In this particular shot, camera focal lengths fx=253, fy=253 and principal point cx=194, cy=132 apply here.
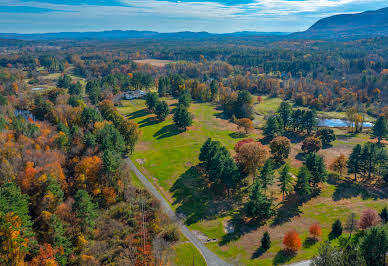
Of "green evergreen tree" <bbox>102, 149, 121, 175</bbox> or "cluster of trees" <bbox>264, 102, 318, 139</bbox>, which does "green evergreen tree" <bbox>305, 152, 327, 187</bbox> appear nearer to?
"cluster of trees" <bbox>264, 102, 318, 139</bbox>

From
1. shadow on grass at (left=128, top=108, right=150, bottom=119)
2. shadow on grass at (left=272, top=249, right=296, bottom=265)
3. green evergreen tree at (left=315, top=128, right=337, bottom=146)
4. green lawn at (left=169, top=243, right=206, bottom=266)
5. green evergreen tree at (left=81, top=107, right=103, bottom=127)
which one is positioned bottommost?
green lawn at (left=169, top=243, right=206, bottom=266)

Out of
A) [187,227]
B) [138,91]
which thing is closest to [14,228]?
[187,227]

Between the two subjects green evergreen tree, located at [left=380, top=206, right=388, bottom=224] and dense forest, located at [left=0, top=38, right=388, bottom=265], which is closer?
dense forest, located at [left=0, top=38, right=388, bottom=265]

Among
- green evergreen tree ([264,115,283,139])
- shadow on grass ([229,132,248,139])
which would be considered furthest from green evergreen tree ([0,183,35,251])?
green evergreen tree ([264,115,283,139])

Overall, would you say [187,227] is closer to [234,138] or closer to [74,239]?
[74,239]

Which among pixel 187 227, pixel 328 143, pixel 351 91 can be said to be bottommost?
pixel 187 227

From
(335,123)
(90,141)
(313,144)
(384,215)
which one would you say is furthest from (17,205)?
(335,123)
